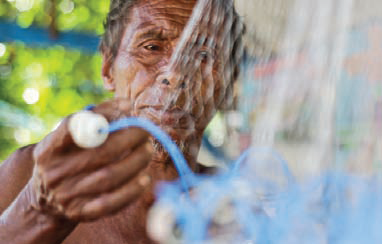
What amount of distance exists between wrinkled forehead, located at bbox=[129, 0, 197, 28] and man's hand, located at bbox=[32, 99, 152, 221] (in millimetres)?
542

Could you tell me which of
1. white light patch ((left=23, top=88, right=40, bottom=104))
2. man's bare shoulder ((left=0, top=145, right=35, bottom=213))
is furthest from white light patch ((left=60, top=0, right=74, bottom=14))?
man's bare shoulder ((left=0, top=145, right=35, bottom=213))

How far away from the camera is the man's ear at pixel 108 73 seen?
130 centimetres

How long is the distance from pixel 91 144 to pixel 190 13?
63 cm

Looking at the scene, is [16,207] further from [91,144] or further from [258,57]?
[258,57]

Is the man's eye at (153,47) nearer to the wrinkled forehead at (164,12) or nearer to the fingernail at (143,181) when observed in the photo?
the wrinkled forehead at (164,12)

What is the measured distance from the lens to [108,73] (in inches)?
51.7

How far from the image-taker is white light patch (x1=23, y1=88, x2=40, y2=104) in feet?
9.96

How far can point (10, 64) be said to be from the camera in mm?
2906

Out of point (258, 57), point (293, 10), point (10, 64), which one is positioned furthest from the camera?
point (10, 64)

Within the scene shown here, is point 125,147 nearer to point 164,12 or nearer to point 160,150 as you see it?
point 160,150

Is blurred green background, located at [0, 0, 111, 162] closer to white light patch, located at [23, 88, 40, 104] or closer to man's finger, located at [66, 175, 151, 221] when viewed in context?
white light patch, located at [23, 88, 40, 104]

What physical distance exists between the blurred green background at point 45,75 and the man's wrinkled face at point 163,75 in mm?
1179

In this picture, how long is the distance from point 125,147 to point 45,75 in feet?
Result: 8.21

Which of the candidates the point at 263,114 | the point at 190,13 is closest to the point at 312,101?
the point at 263,114
